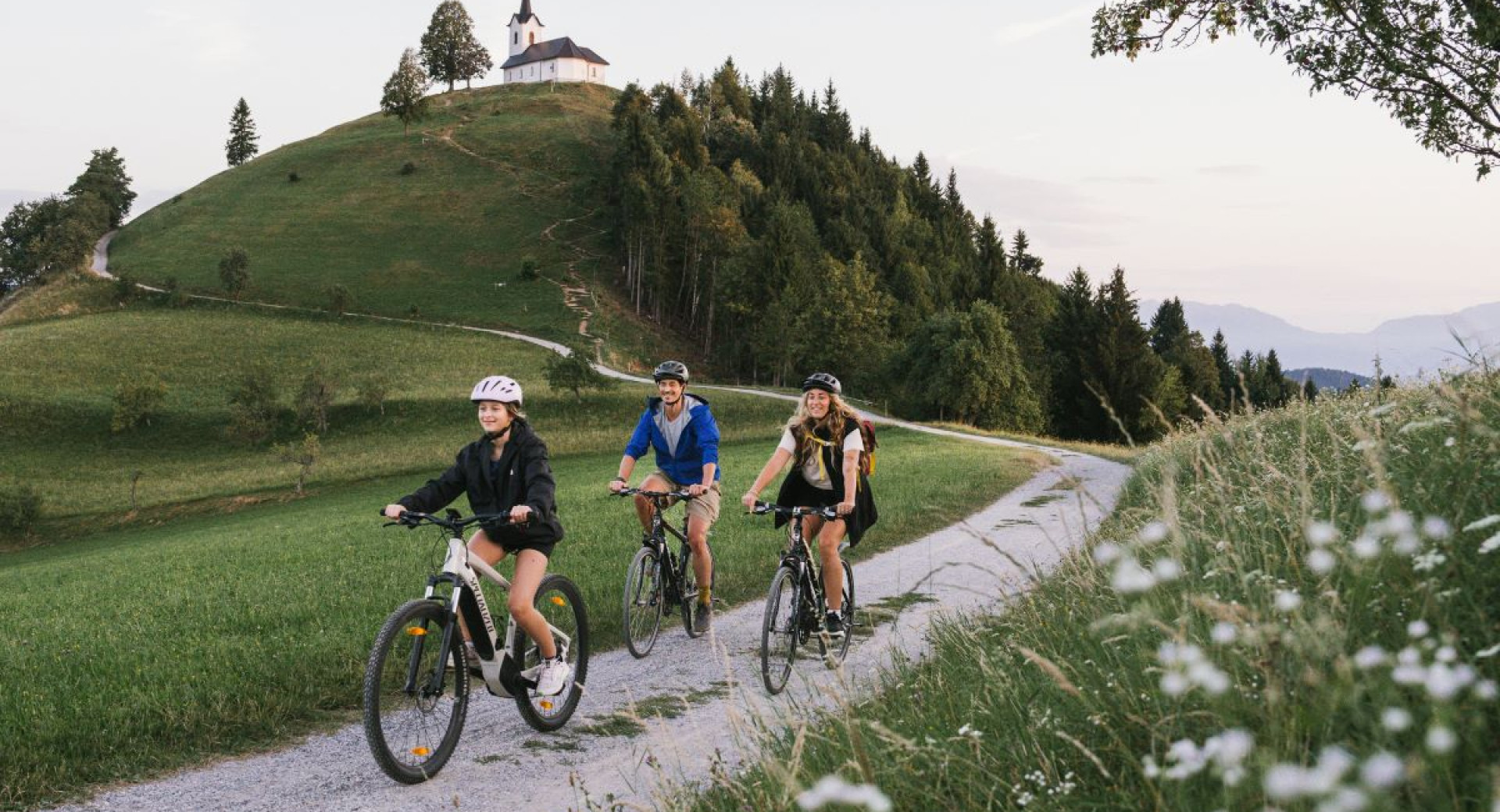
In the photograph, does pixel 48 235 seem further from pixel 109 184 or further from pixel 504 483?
pixel 504 483

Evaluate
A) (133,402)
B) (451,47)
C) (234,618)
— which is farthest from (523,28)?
(234,618)

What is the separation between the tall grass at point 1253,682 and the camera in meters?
Answer: 2.35

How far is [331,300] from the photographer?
81.4m

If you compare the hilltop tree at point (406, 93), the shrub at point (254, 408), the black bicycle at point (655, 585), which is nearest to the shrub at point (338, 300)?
the shrub at point (254, 408)

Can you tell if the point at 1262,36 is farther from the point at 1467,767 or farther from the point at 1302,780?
the point at 1302,780

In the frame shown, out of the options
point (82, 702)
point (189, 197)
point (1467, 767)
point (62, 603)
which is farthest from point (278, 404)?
point (189, 197)

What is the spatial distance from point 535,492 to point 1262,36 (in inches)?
407

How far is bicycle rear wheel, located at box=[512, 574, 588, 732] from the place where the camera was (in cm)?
773

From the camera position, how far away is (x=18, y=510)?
3934cm

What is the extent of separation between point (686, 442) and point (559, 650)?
3267 millimetres

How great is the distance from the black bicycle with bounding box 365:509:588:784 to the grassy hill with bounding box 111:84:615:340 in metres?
71.0

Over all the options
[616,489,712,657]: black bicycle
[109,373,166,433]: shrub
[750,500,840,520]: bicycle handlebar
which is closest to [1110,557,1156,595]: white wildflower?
[750,500,840,520]: bicycle handlebar

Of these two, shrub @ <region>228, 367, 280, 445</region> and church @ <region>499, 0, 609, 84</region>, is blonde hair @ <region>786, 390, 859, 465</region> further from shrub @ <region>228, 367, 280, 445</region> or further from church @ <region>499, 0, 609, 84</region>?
church @ <region>499, 0, 609, 84</region>

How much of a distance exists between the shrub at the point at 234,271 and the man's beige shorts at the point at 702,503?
80393mm
